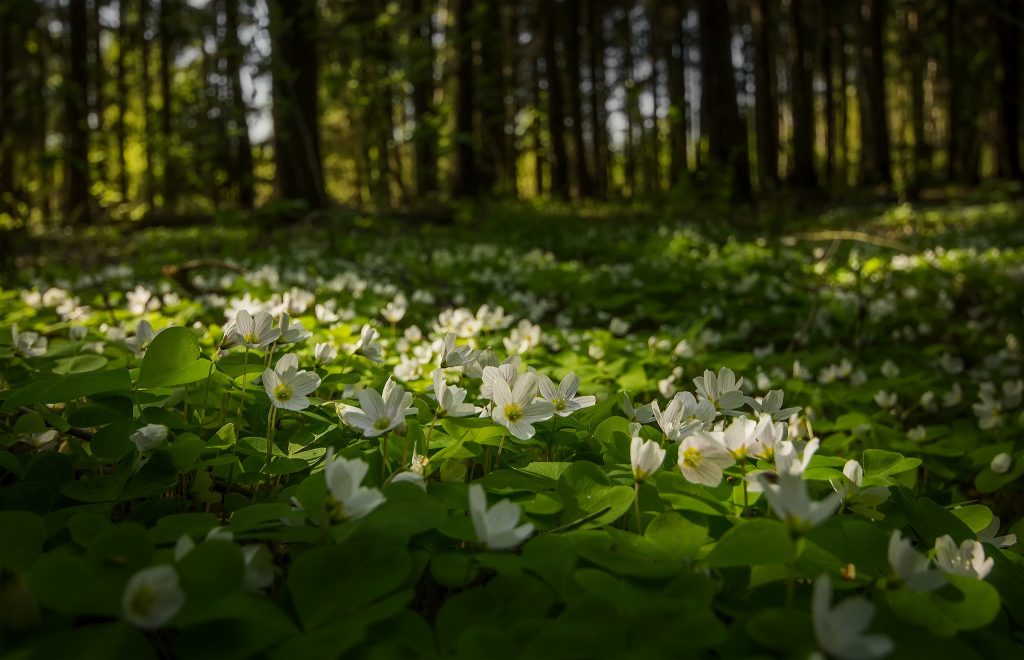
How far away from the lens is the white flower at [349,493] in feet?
3.30

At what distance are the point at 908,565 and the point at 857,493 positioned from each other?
10.8 inches

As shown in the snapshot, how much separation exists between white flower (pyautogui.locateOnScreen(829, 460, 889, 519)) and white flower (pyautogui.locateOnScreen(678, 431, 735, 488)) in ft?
0.75

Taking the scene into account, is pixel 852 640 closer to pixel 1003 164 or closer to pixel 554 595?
pixel 554 595

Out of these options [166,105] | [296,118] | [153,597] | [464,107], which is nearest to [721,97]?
[464,107]

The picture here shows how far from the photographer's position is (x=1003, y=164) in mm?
17688

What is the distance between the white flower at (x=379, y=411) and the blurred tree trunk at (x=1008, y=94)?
66.4ft

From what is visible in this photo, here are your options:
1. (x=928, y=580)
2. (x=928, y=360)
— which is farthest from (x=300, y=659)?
(x=928, y=360)

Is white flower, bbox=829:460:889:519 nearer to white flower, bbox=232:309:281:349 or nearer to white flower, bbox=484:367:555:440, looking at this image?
white flower, bbox=484:367:555:440

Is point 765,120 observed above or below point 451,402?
above

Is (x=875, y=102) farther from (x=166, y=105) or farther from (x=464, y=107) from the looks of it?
(x=166, y=105)

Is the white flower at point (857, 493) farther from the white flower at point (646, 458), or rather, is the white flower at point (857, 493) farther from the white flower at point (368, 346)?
the white flower at point (368, 346)

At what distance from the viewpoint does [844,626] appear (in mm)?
759

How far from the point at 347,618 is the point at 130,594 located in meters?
0.25

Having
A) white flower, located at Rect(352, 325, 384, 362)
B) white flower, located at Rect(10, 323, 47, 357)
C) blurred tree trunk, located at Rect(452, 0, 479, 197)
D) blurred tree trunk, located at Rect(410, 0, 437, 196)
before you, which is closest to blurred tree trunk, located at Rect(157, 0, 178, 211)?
blurred tree trunk, located at Rect(410, 0, 437, 196)
